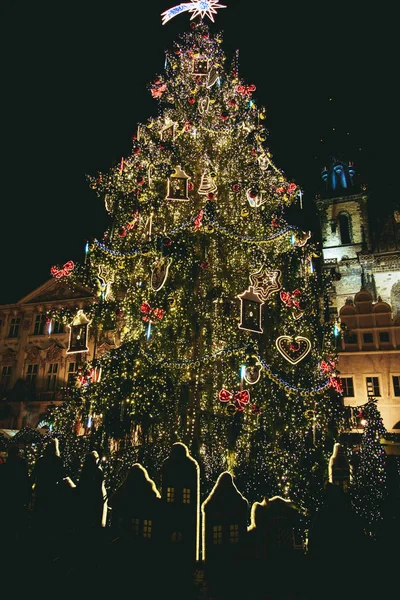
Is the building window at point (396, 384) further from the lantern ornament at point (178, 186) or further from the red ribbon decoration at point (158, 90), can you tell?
the red ribbon decoration at point (158, 90)

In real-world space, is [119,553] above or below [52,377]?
below

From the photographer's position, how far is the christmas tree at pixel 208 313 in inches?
370

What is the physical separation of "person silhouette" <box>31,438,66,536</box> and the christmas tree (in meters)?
2.17

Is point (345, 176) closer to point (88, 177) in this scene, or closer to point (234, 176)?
point (234, 176)

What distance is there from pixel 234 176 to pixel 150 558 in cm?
1070

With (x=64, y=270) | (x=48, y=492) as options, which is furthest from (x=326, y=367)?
(x=64, y=270)

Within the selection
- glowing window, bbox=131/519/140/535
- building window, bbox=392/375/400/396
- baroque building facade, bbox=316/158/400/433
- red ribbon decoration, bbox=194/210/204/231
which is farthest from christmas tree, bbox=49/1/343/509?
building window, bbox=392/375/400/396

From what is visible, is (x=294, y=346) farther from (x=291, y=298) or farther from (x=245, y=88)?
(x=245, y=88)

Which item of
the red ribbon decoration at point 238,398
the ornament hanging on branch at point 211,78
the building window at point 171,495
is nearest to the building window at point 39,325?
the ornament hanging on branch at point 211,78

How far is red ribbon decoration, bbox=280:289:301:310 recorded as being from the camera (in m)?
10.2

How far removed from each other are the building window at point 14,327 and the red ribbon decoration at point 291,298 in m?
20.5

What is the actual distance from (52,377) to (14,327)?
15.9 ft

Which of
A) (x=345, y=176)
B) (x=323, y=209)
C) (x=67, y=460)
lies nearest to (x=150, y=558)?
(x=67, y=460)

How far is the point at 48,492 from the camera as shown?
6.24 meters
